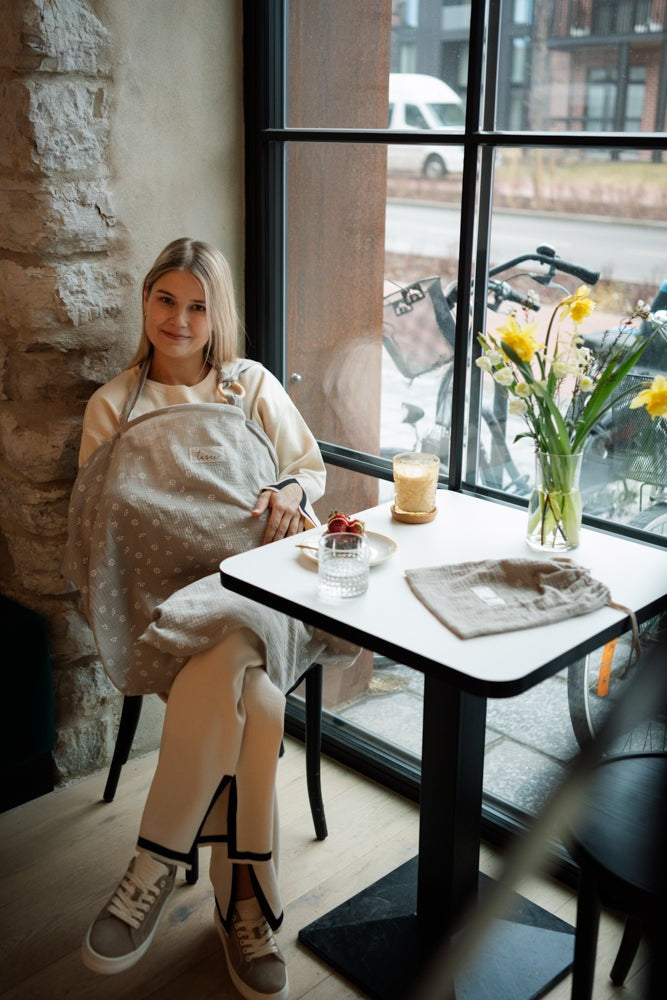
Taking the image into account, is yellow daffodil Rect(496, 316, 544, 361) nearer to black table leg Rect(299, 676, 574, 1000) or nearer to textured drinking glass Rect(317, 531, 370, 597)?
textured drinking glass Rect(317, 531, 370, 597)

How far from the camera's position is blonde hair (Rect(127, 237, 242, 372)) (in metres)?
2.04

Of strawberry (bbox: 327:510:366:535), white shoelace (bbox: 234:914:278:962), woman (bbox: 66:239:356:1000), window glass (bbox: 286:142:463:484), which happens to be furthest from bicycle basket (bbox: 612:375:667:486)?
white shoelace (bbox: 234:914:278:962)

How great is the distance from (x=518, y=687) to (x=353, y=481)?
1132mm

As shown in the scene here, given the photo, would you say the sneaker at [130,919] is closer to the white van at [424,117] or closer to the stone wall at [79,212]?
the stone wall at [79,212]

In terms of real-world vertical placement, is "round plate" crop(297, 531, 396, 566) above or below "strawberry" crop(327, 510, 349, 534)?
below

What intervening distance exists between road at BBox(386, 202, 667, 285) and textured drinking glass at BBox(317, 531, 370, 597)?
70 cm

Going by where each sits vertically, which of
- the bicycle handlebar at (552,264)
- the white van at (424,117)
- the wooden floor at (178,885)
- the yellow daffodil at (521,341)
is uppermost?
the white van at (424,117)

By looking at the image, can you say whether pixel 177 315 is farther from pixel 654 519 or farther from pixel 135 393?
pixel 654 519

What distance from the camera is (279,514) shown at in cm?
196

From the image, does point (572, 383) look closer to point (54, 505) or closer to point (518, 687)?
point (518, 687)

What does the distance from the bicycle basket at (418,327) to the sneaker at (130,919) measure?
1132 millimetres

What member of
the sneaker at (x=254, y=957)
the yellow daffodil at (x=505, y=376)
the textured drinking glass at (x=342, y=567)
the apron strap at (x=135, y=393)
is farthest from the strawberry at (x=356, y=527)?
the sneaker at (x=254, y=957)

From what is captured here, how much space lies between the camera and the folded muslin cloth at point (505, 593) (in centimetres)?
146

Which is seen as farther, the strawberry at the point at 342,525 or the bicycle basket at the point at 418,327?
the bicycle basket at the point at 418,327
